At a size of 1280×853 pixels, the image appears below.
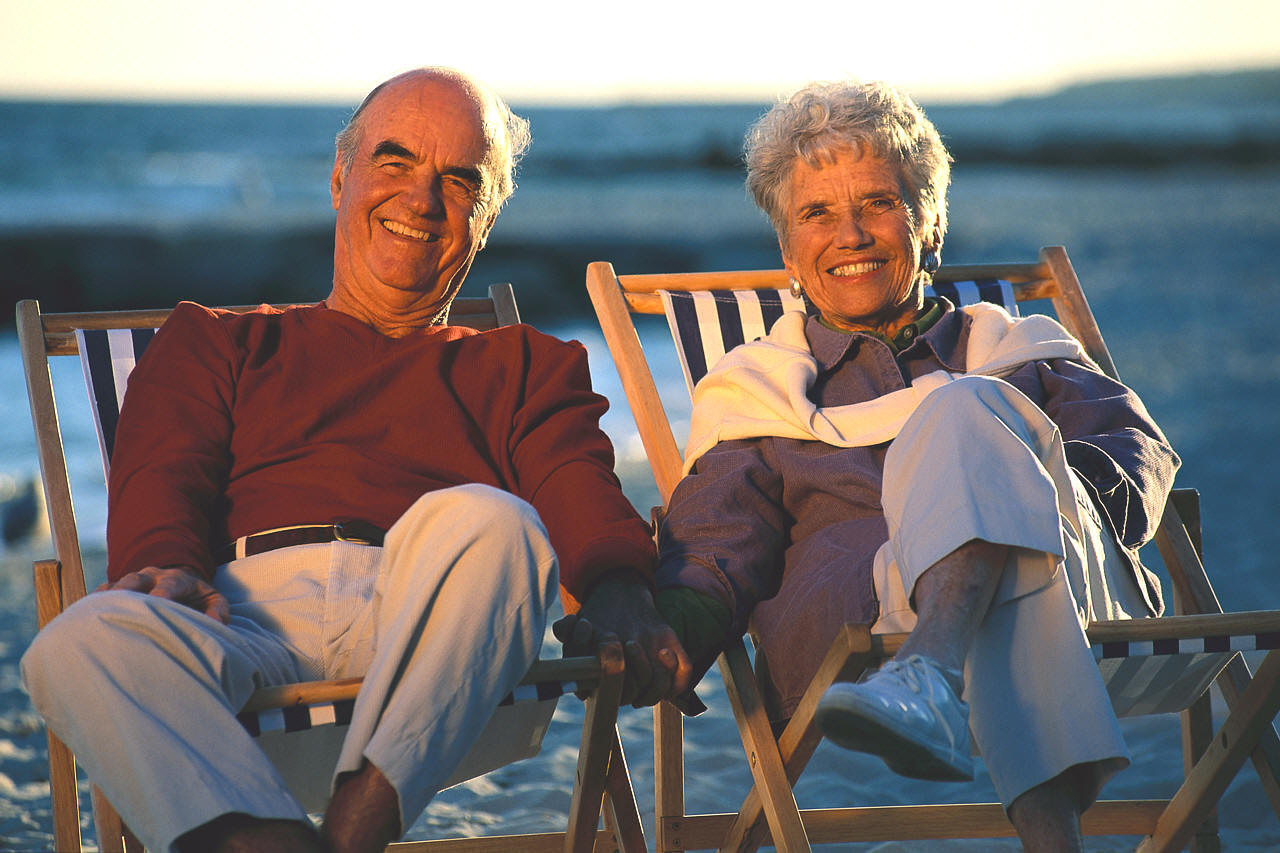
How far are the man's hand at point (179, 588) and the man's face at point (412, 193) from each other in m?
0.81

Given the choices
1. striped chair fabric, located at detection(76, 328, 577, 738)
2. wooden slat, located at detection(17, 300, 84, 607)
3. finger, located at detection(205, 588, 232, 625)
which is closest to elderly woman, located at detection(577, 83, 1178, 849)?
finger, located at detection(205, 588, 232, 625)

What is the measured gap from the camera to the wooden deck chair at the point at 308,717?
1.82 meters

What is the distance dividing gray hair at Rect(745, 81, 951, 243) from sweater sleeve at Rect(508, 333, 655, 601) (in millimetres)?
584

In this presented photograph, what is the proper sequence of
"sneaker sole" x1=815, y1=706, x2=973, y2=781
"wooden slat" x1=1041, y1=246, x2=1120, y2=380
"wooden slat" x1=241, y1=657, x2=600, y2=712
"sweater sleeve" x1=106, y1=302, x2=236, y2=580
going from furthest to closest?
"wooden slat" x1=1041, y1=246, x2=1120, y2=380 < "sweater sleeve" x1=106, y1=302, x2=236, y2=580 < "wooden slat" x1=241, y1=657, x2=600, y2=712 < "sneaker sole" x1=815, y1=706, x2=973, y2=781

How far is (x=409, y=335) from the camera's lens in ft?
8.76

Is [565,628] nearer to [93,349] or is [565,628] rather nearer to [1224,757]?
[1224,757]

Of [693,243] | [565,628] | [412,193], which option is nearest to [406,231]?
[412,193]

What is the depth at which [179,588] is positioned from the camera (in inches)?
79.0

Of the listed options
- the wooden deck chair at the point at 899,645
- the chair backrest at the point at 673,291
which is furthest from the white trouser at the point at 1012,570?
the chair backrest at the point at 673,291

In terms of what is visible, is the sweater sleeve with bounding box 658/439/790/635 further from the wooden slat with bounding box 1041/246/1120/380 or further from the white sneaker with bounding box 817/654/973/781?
the wooden slat with bounding box 1041/246/1120/380

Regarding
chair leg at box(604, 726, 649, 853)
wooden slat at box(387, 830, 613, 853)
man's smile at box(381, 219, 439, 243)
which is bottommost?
wooden slat at box(387, 830, 613, 853)

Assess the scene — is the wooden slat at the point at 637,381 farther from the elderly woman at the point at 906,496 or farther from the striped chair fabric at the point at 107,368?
the striped chair fabric at the point at 107,368

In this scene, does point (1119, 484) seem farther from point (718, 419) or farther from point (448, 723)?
point (448, 723)

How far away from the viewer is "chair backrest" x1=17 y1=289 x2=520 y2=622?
2719mm
